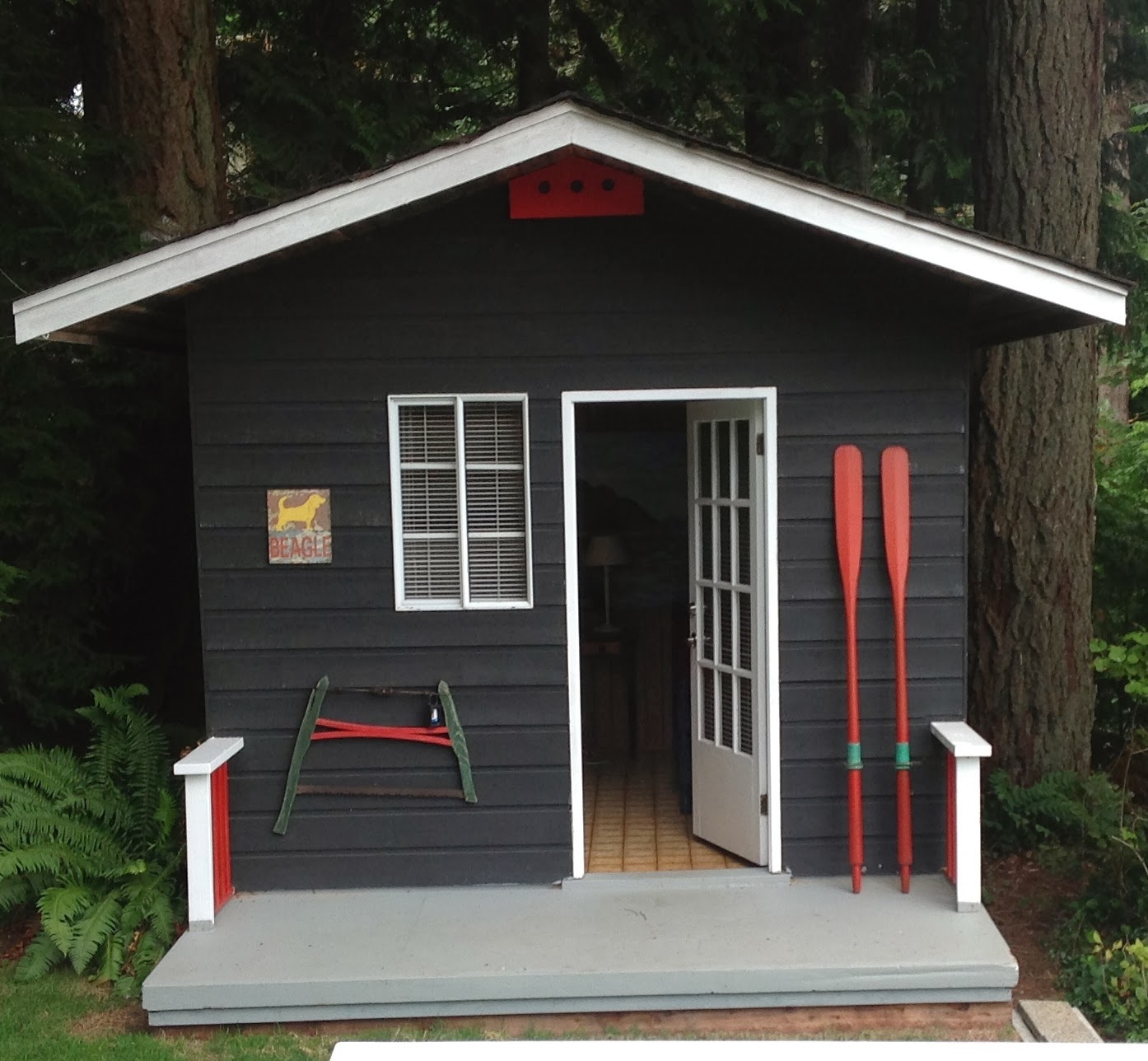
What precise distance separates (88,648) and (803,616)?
3810mm

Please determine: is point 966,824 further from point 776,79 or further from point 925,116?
point 776,79

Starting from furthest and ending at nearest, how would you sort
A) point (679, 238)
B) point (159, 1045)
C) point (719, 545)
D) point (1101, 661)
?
point (1101, 661)
point (719, 545)
point (679, 238)
point (159, 1045)

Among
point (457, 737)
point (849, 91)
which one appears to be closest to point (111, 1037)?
point (457, 737)

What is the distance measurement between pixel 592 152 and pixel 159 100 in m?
3.61

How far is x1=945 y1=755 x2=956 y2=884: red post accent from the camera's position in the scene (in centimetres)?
442

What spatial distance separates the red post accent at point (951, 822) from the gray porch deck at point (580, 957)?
0.10 metres

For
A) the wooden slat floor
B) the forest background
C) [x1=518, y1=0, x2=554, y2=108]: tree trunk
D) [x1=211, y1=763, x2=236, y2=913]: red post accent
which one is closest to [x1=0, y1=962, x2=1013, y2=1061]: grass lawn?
[x1=211, y1=763, x2=236, y2=913]: red post accent

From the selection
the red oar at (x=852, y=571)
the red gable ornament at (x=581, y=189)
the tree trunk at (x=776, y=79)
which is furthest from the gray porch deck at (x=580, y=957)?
the tree trunk at (x=776, y=79)

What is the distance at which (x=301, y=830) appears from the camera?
4.73 metres

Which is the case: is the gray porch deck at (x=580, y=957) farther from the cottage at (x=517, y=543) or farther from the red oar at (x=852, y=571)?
the red oar at (x=852, y=571)

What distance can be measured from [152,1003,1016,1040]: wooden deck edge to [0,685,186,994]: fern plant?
0.60 metres

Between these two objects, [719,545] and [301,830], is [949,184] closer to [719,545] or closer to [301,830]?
→ [719,545]

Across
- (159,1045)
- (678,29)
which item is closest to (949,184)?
(678,29)

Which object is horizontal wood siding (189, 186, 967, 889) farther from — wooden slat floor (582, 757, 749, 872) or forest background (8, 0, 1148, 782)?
forest background (8, 0, 1148, 782)
